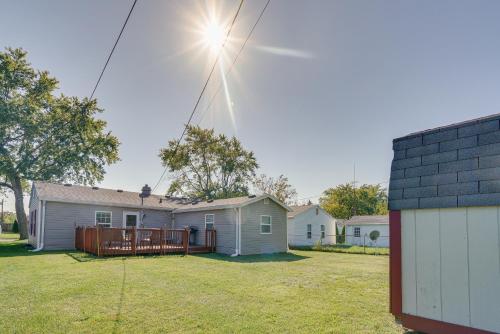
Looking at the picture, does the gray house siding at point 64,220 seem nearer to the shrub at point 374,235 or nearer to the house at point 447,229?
the house at point 447,229

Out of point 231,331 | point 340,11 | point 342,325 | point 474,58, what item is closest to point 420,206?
point 342,325

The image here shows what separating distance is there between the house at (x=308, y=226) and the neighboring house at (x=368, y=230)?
2.42 metres

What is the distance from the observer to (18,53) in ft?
76.3

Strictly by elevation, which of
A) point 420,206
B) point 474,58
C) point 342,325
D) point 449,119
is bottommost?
point 342,325

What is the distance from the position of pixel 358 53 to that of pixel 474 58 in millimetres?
3359

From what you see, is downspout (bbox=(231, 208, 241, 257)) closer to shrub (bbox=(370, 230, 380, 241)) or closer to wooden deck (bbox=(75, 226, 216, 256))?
wooden deck (bbox=(75, 226, 216, 256))

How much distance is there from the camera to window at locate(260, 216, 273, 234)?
1617 centimetres

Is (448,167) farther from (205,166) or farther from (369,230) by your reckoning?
(205,166)

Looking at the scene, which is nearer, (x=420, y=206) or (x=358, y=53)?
(x=420, y=206)

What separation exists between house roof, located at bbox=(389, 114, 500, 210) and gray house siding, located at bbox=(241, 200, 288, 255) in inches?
456

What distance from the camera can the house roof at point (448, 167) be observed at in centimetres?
327

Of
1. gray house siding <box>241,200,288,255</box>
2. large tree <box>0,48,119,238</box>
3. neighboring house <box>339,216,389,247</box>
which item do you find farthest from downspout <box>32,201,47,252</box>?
neighboring house <box>339,216,389,247</box>

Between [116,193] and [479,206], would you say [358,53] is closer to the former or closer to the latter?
[479,206]

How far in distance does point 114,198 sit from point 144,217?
81.0 inches
